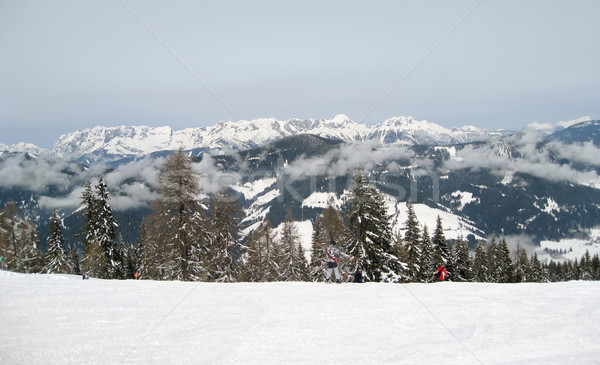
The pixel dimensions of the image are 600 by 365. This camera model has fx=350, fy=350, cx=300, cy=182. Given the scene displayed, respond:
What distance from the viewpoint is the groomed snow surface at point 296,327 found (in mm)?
6438

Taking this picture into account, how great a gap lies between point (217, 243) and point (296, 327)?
2372 cm

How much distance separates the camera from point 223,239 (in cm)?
3092

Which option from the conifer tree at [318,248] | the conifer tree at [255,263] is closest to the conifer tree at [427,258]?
the conifer tree at [318,248]

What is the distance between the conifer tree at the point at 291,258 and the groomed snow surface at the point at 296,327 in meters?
32.4

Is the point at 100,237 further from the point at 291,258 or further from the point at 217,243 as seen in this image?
the point at 291,258

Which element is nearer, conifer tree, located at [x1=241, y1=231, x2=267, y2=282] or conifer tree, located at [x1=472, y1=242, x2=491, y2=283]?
conifer tree, located at [x1=241, y1=231, x2=267, y2=282]

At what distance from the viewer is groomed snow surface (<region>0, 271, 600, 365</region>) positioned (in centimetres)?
644

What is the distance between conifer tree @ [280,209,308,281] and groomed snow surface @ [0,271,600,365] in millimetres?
32401

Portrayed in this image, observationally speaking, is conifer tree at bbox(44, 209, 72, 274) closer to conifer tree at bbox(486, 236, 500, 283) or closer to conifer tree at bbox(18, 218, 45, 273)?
conifer tree at bbox(18, 218, 45, 273)

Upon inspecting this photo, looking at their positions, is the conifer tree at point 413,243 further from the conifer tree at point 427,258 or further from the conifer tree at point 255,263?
the conifer tree at point 255,263

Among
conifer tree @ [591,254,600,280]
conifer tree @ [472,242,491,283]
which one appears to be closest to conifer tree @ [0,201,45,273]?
conifer tree @ [472,242,491,283]

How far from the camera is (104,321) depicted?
27.0ft

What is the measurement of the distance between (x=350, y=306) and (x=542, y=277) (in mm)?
74724

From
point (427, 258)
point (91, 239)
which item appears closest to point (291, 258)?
point (427, 258)
